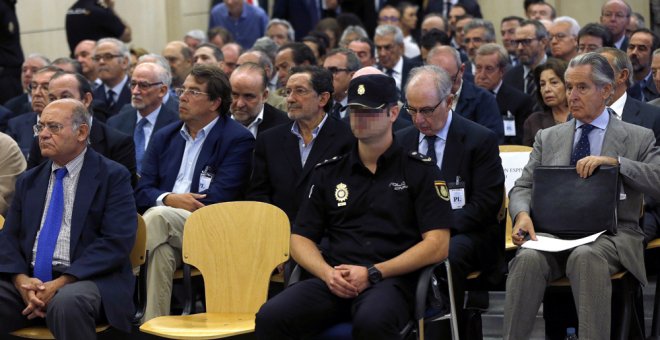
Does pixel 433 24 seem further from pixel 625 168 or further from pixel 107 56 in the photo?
pixel 625 168

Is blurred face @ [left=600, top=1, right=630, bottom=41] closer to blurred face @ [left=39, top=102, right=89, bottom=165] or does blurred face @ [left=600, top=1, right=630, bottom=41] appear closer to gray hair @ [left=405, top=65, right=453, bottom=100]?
gray hair @ [left=405, top=65, right=453, bottom=100]

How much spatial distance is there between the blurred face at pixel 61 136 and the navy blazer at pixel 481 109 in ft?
9.90

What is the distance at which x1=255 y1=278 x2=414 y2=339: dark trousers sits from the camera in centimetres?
534

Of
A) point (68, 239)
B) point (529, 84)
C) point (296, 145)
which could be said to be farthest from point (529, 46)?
point (68, 239)

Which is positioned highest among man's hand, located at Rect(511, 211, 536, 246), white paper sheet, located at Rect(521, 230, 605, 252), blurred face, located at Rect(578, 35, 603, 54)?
blurred face, located at Rect(578, 35, 603, 54)

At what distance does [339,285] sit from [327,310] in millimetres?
129

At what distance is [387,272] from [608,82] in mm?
1672

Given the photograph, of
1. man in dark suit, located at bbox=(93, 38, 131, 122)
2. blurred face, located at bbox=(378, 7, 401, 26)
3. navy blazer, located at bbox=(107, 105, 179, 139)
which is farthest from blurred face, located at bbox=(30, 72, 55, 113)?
blurred face, located at bbox=(378, 7, 401, 26)

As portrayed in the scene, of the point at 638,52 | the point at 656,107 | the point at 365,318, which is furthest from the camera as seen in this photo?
the point at 638,52

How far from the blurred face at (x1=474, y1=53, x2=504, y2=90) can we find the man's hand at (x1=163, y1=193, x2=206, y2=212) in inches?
134

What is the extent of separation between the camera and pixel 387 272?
5.52 m

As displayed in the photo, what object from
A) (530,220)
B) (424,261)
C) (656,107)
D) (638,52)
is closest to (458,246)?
(530,220)

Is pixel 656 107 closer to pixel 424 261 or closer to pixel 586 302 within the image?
pixel 586 302

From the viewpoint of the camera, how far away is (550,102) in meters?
7.95
